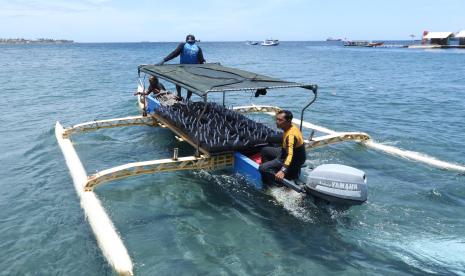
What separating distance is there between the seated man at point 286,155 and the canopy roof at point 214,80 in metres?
1.49

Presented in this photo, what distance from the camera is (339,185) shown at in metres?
6.50

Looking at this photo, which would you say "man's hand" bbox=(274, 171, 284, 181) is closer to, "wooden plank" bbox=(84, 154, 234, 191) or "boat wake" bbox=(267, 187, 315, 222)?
"boat wake" bbox=(267, 187, 315, 222)

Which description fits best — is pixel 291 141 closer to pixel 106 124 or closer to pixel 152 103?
pixel 106 124

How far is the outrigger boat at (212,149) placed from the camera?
21.2 feet

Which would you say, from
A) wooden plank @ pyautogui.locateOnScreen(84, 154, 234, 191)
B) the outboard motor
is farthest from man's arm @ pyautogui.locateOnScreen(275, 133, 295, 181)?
wooden plank @ pyautogui.locateOnScreen(84, 154, 234, 191)

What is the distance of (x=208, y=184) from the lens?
916 centimetres

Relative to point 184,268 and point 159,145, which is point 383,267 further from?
point 159,145

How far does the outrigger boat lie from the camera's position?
647cm

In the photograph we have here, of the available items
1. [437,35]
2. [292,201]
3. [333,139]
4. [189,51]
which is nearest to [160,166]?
[292,201]

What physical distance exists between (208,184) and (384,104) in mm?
16152

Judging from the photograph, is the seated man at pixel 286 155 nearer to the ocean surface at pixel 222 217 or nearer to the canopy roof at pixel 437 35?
the ocean surface at pixel 222 217

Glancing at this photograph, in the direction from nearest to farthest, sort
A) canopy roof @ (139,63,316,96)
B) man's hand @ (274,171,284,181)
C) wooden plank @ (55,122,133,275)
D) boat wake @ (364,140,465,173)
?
wooden plank @ (55,122,133,275) < man's hand @ (274,171,284,181) < canopy roof @ (139,63,316,96) < boat wake @ (364,140,465,173)

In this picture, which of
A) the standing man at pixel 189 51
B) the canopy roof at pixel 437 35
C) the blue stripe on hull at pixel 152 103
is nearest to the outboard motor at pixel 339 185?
the blue stripe on hull at pixel 152 103

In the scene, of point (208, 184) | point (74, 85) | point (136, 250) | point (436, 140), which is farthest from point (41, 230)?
point (74, 85)
